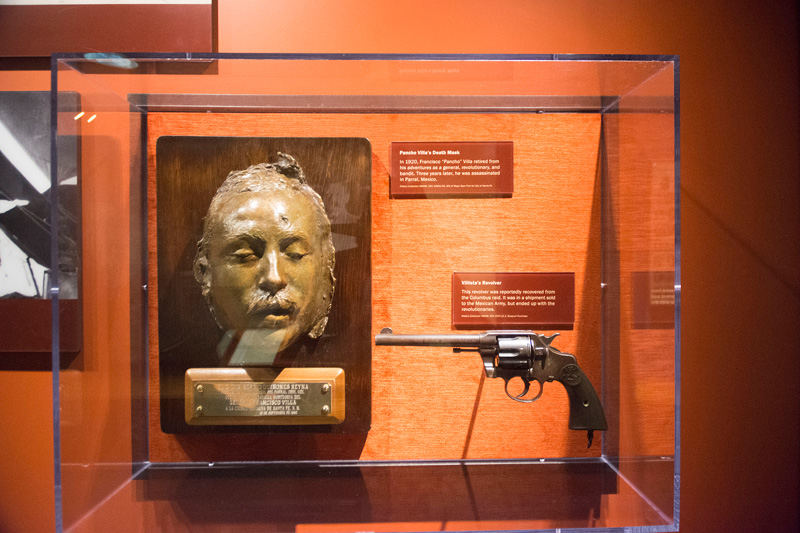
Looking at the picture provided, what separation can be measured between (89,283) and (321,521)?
2.25 ft

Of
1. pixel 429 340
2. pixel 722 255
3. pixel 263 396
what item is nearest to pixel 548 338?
pixel 429 340

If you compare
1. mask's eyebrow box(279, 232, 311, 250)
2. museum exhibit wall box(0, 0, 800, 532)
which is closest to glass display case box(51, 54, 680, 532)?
mask's eyebrow box(279, 232, 311, 250)

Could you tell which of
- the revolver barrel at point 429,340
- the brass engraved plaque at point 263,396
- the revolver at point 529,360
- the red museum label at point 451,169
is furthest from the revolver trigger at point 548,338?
the brass engraved plaque at point 263,396

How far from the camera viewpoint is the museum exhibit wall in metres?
1.31

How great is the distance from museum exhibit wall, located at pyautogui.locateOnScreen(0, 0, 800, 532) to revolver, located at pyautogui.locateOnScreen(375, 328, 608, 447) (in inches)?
12.1

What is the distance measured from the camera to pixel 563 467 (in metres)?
1.26

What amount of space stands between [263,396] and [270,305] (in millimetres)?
203

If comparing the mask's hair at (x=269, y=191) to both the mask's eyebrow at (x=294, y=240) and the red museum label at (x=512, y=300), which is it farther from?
the red museum label at (x=512, y=300)

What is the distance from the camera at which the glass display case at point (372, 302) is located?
1148mm

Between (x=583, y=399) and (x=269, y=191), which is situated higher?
(x=269, y=191)

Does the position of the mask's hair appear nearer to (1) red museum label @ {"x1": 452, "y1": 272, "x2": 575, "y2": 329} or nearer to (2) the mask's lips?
(2) the mask's lips

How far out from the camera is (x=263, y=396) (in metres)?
1.19

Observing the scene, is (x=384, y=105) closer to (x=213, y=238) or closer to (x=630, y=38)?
(x=213, y=238)

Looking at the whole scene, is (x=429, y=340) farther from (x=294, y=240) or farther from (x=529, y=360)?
(x=294, y=240)
